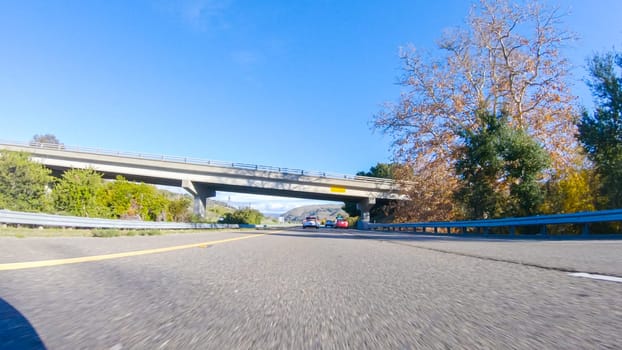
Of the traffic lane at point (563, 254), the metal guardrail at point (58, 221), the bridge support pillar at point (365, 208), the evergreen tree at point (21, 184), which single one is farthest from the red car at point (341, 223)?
the traffic lane at point (563, 254)

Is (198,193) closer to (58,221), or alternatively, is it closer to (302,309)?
(58,221)

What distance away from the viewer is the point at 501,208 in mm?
19750

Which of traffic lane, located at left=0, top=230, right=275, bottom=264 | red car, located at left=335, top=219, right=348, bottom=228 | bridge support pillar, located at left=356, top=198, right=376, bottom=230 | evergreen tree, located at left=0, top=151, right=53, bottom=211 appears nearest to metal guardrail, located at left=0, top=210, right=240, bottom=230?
traffic lane, located at left=0, top=230, right=275, bottom=264

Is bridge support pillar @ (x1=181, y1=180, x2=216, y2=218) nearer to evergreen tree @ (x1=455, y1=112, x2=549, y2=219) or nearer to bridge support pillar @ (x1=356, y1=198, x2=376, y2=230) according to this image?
bridge support pillar @ (x1=356, y1=198, x2=376, y2=230)

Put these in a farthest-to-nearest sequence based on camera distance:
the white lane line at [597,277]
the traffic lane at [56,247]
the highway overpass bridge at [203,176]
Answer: the highway overpass bridge at [203,176] < the traffic lane at [56,247] < the white lane line at [597,277]

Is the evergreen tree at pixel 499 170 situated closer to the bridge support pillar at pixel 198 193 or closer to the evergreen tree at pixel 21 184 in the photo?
the evergreen tree at pixel 21 184

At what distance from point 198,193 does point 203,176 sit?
8.96 feet

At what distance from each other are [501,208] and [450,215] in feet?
25.7

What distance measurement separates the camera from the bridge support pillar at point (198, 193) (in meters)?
40.0

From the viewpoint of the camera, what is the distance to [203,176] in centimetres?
4034

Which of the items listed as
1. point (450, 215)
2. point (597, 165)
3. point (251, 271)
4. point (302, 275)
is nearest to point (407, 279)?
point (302, 275)

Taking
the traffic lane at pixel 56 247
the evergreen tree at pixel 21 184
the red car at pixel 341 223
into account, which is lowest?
the traffic lane at pixel 56 247

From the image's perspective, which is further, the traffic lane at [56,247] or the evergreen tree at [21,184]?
the evergreen tree at [21,184]

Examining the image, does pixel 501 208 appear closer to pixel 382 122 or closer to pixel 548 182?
pixel 548 182
